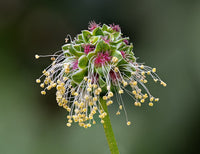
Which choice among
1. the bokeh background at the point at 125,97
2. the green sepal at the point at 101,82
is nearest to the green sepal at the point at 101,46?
the green sepal at the point at 101,82

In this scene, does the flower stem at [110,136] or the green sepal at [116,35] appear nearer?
the flower stem at [110,136]

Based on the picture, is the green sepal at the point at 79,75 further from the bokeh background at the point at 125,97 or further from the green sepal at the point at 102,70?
the bokeh background at the point at 125,97

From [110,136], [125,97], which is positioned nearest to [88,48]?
[110,136]

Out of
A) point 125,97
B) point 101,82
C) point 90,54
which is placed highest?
point 125,97

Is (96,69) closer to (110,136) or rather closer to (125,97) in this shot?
(110,136)

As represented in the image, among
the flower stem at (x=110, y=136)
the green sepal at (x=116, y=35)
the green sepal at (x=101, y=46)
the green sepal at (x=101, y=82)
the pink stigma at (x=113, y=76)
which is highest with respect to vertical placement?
the green sepal at (x=116, y=35)

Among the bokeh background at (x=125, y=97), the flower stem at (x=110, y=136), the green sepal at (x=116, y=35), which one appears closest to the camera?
the flower stem at (x=110, y=136)
